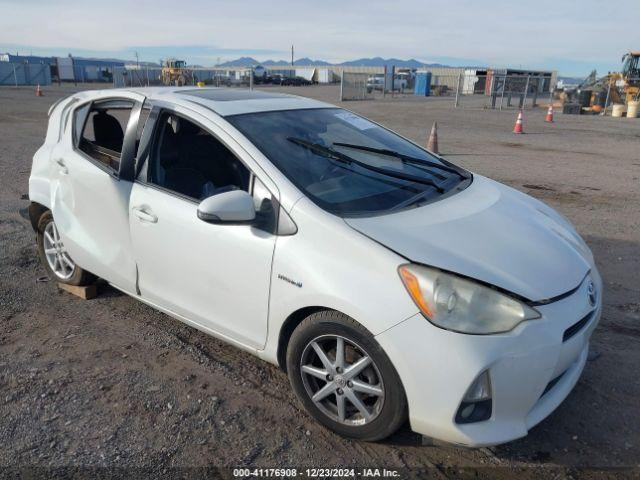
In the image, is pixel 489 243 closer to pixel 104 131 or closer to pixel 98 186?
pixel 98 186

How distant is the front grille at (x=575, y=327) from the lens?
2373 mm

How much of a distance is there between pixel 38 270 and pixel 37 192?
91 centimetres

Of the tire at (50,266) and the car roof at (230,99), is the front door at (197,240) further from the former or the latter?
the tire at (50,266)

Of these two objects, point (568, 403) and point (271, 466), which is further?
point (568, 403)

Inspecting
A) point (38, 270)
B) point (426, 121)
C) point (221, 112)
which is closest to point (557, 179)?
point (221, 112)

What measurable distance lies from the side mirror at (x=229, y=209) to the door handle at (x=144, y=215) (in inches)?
25.4

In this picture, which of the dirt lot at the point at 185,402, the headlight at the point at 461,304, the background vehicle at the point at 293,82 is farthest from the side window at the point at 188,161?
the background vehicle at the point at 293,82

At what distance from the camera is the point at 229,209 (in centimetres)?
264

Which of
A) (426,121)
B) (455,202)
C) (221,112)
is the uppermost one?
(221,112)

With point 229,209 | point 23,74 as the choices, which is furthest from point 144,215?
point 23,74

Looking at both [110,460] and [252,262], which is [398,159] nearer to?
[252,262]

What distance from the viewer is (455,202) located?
3.09 metres

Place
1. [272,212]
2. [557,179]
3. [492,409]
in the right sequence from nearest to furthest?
1. [492,409]
2. [272,212]
3. [557,179]

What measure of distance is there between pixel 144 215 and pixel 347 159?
133 centimetres
